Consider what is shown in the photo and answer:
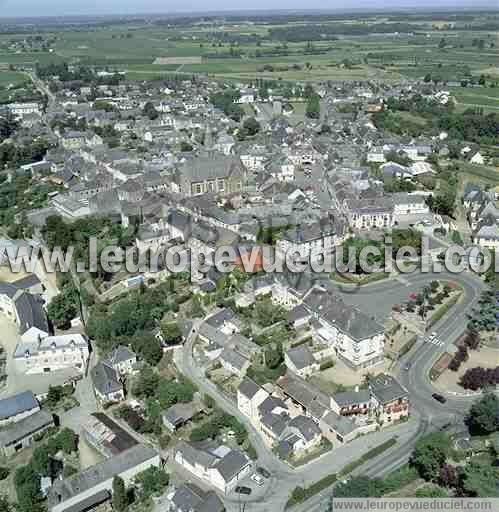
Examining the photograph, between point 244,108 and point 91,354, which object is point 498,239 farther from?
point 244,108

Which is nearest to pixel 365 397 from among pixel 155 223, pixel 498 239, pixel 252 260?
pixel 252 260

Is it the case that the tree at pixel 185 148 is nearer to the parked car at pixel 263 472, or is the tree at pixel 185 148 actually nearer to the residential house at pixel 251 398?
the residential house at pixel 251 398

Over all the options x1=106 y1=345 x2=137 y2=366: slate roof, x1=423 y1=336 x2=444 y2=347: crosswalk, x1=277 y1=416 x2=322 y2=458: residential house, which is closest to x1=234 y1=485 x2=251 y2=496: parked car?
x1=277 y1=416 x2=322 y2=458: residential house

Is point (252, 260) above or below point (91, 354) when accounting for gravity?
above

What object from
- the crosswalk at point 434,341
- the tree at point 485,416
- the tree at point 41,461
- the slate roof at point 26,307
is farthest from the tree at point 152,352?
the tree at point 485,416

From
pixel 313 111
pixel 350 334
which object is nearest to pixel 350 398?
pixel 350 334

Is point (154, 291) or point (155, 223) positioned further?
point (155, 223)
